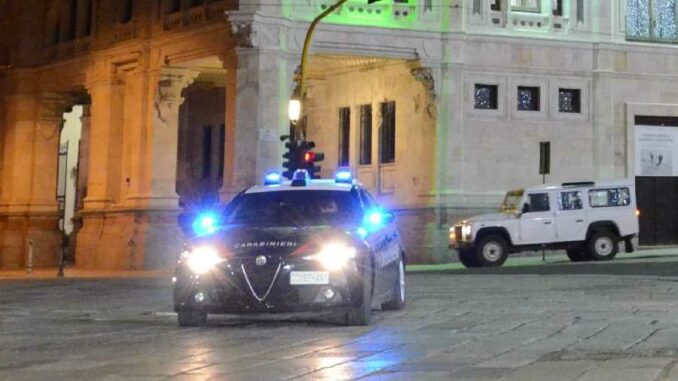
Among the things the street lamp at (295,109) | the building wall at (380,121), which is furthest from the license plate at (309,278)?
the building wall at (380,121)

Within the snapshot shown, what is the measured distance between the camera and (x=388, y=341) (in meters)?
12.0

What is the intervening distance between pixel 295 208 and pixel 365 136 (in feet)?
85.1

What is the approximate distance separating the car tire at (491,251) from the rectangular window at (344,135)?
34.5 ft

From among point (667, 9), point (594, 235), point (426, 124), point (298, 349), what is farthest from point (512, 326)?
point (667, 9)

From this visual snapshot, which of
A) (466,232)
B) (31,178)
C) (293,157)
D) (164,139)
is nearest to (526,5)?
(466,232)

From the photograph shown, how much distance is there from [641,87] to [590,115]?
215 cm

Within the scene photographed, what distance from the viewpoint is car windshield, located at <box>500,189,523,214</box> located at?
32.1m

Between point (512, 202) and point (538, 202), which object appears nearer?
point (538, 202)

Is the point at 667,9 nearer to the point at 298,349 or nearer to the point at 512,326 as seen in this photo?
the point at 512,326

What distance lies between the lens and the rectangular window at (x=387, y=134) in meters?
39.6

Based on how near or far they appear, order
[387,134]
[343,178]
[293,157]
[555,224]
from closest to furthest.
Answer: [343,178] < [293,157] < [555,224] < [387,134]

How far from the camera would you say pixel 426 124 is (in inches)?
1484

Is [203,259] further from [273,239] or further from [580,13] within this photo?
[580,13]

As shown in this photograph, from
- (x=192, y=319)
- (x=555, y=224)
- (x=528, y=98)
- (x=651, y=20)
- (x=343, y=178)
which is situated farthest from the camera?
(x=651, y=20)
